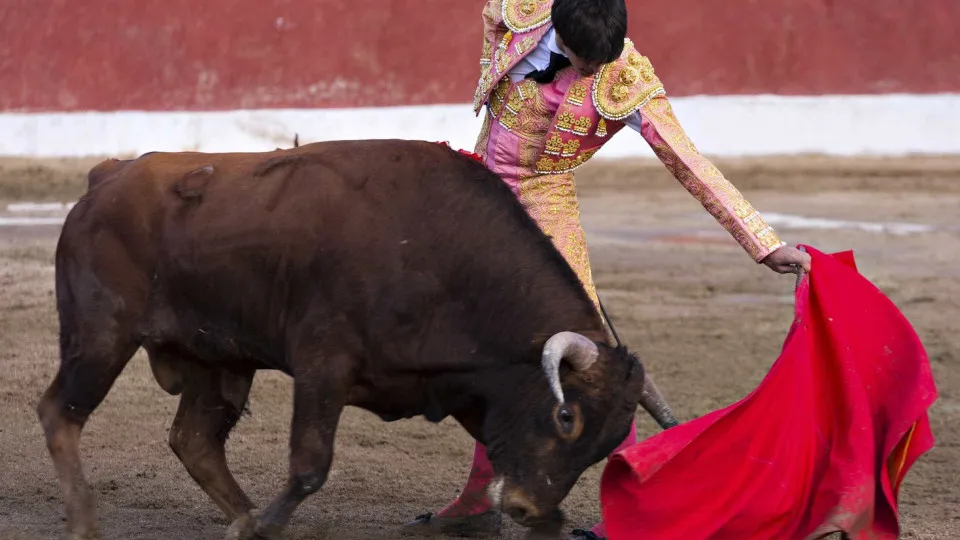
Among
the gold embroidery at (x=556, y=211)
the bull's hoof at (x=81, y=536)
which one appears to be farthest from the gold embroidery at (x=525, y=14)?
the bull's hoof at (x=81, y=536)

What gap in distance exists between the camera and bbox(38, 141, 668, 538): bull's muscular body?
8.81ft

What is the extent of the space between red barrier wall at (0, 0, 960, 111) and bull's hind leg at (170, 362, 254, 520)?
245 inches

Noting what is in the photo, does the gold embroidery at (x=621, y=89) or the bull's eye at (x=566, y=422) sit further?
the gold embroidery at (x=621, y=89)

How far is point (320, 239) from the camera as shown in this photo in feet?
9.11

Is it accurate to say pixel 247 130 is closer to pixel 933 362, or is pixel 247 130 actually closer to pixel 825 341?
pixel 933 362

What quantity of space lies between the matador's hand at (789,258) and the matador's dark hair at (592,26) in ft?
1.67

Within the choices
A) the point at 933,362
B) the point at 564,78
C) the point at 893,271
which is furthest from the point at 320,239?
the point at 893,271

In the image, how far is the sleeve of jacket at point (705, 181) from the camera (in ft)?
9.02

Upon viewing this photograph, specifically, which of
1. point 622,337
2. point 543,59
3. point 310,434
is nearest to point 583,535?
point 310,434

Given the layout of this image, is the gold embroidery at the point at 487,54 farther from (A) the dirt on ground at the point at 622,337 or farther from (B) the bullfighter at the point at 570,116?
(A) the dirt on ground at the point at 622,337

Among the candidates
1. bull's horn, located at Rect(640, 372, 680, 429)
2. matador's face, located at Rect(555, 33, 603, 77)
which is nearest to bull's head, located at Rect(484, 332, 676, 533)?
bull's horn, located at Rect(640, 372, 680, 429)

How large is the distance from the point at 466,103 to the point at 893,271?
11.7 ft

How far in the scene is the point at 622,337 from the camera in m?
5.12

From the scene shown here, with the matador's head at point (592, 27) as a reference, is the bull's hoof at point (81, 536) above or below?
below
